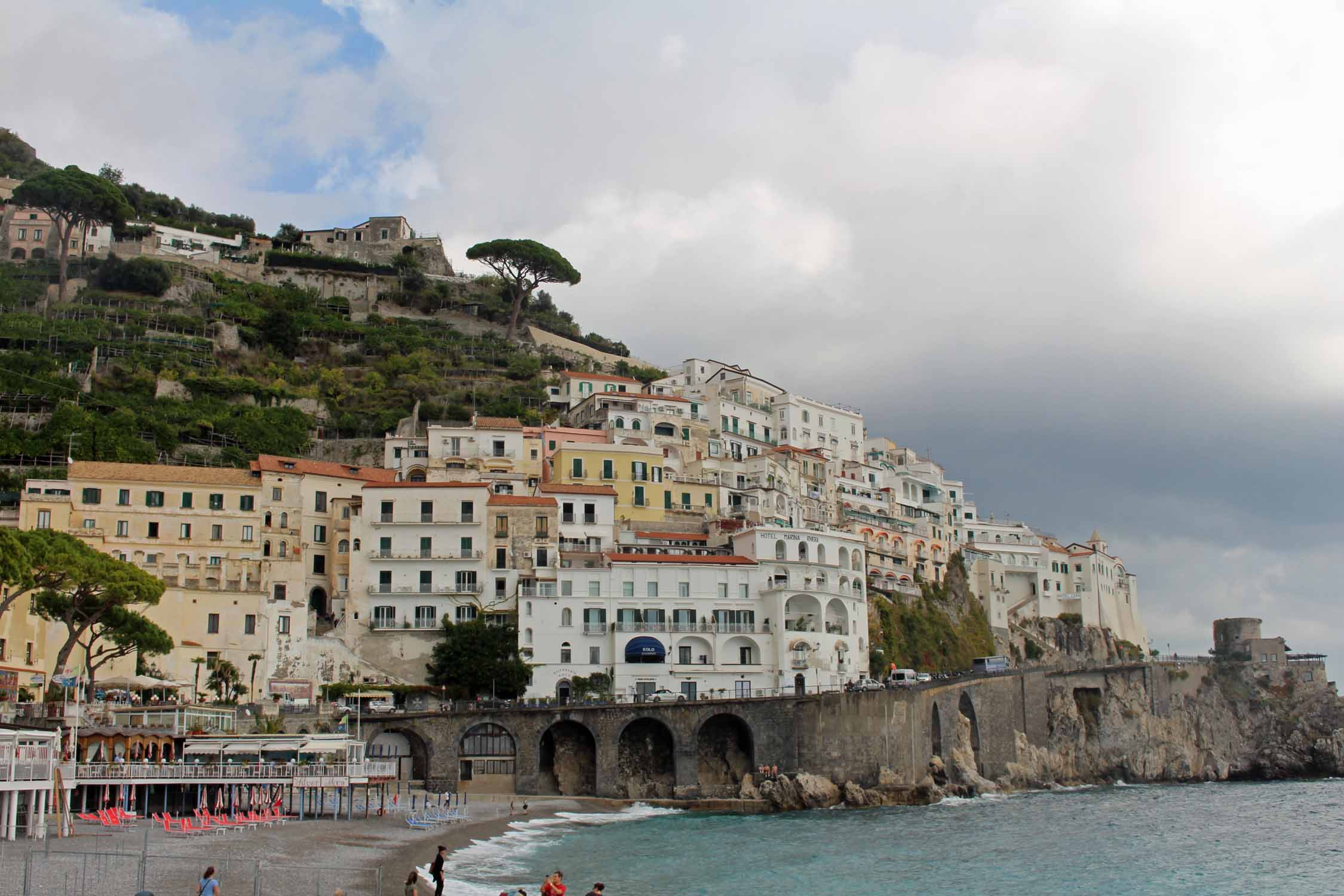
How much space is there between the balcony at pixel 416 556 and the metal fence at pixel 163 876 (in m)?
31.6

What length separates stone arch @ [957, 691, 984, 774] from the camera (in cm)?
7094

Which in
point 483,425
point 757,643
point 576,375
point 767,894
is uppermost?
point 576,375

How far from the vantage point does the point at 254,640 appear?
196ft

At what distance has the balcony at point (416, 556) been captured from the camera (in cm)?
6538

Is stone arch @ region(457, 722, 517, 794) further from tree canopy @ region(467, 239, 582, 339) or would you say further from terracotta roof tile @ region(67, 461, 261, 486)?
tree canopy @ region(467, 239, 582, 339)

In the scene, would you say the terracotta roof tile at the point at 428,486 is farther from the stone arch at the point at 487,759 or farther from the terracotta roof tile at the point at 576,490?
the stone arch at the point at 487,759

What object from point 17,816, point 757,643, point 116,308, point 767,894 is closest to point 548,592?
point 757,643

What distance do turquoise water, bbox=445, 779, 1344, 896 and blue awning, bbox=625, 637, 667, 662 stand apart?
9.30 metres

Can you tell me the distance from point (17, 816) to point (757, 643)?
40680 mm

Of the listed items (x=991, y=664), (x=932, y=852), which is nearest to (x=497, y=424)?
(x=991, y=664)

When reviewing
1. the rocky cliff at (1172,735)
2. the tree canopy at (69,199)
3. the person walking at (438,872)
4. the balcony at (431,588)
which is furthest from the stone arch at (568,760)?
the tree canopy at (69,199)

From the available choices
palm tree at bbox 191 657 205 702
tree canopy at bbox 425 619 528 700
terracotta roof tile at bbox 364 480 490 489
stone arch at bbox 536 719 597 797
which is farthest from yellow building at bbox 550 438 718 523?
palm tree at bbox 191 657 205 702

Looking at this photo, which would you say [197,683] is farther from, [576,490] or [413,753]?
[576,490]

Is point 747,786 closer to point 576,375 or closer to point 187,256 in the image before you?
point 576,375
